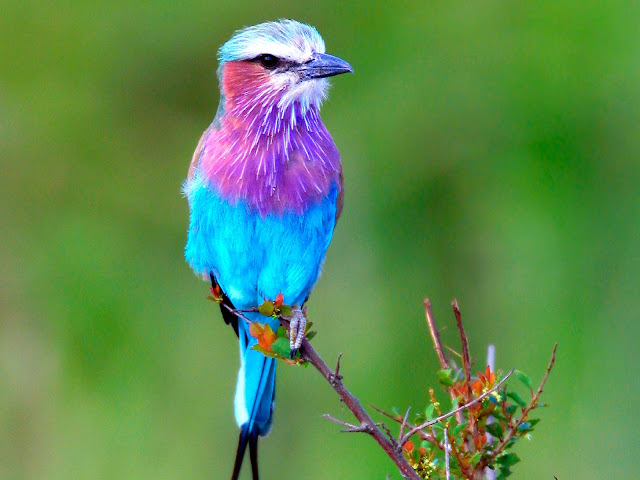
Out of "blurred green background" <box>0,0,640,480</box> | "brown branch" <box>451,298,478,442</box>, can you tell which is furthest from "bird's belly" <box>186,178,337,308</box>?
"blurred green background" <box>0,0,640,480</box>

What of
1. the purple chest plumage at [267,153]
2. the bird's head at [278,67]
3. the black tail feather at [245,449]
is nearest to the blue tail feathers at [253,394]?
the black tail feather at [245,449]

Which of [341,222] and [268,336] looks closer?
[268,336]

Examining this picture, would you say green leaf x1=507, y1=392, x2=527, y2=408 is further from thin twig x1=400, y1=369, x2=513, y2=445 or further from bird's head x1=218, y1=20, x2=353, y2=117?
bird's head x1=218, y1=20, x2=353, y2=117

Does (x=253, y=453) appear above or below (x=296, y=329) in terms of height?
below

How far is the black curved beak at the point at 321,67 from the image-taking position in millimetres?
2904

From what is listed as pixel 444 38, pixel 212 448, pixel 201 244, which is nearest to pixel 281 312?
pixel 201 244

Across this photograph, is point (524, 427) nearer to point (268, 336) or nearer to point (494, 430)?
point (494, 430)

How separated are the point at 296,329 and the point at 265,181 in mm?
578

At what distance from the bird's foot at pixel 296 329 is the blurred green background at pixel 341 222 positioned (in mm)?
1911

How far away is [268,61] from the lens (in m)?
3.02

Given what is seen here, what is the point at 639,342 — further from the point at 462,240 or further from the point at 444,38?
the point at 444,38

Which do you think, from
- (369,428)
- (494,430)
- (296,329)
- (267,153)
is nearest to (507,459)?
(494,430)

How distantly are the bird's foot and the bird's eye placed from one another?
2.40 ft

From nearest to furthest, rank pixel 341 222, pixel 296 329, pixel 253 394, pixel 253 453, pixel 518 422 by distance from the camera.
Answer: pixel 518 422 → pixel 296 329 → pixel 253 453 → pixel 253 394 → pixel 341 222
